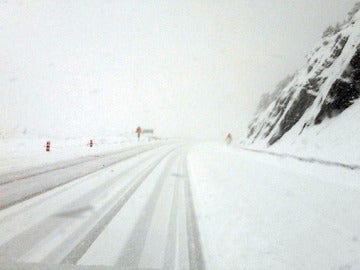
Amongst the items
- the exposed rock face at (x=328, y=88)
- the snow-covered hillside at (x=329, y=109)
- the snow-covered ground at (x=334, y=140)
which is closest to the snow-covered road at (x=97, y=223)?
the snow-covered ground at (x=334, y=140)

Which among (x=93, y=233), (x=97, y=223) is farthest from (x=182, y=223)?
(x=93, y=233)

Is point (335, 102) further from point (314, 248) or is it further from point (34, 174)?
point (34, 174)

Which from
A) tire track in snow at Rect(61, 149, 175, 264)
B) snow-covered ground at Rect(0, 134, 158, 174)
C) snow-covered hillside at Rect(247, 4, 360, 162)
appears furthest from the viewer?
snow-covered ground at Rect(0, 134, 158, 174)

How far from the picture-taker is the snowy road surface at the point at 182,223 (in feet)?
13.9

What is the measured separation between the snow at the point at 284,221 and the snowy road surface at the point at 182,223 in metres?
0.02

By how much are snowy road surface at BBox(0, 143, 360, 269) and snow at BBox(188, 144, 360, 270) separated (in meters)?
0.02

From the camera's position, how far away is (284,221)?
5.88 metres

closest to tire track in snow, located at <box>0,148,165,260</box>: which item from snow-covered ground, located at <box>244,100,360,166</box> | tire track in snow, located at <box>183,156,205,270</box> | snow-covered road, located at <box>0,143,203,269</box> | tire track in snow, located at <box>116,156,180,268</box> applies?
snow-covered road, located at <box>0,143,203,269</box>

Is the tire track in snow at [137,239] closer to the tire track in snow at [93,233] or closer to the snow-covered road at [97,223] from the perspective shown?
the snow-covered road at [97,223]

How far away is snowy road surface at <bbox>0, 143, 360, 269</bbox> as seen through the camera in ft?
13.9

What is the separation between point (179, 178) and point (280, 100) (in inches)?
693

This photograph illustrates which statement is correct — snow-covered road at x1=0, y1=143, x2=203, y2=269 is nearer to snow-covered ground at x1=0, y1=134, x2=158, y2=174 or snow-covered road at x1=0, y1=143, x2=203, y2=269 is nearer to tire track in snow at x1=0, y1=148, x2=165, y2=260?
tire track in snow at x1=0, y1=148, x2=165, y2=260

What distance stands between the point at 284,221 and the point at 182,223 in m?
2.06

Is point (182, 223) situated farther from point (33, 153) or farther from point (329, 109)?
point (33, 153)
